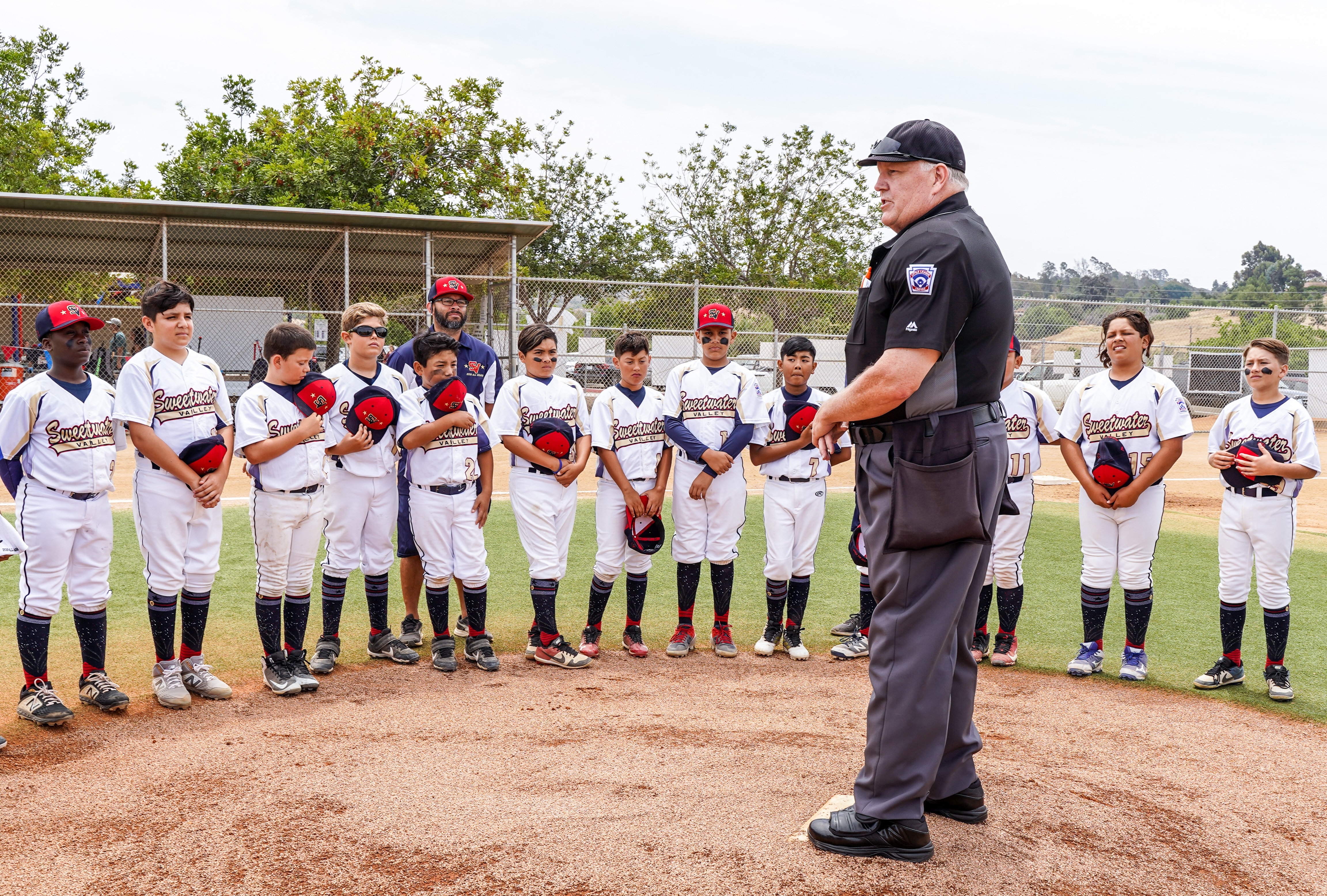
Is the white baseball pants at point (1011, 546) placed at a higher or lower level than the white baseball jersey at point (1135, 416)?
lower

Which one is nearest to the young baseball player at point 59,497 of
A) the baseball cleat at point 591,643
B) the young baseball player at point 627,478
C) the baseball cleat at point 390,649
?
the baseball cleat at point 390,649

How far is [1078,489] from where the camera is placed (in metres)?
13.2

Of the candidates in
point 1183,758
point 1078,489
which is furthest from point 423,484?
point 1078,489

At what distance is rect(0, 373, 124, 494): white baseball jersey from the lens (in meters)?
4.37

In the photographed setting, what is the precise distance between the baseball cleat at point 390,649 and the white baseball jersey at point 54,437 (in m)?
1.77

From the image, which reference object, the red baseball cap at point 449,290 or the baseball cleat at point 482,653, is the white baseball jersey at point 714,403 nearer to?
the red baseball cap at point 449,290

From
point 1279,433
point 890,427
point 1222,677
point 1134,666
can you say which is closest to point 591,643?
point 1134,666

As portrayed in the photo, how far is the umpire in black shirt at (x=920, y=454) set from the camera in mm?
2734

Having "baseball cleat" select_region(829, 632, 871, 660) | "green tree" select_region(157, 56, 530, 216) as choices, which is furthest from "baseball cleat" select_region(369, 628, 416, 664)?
"green tree" select_region(157, 56, 530, 216)

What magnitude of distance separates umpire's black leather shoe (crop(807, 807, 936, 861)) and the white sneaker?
130 inches

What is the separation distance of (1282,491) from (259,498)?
18.2ft

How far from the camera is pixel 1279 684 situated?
5.20 meters

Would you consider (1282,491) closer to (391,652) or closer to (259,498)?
(391,652)

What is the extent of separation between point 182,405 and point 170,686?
137 centimetres
